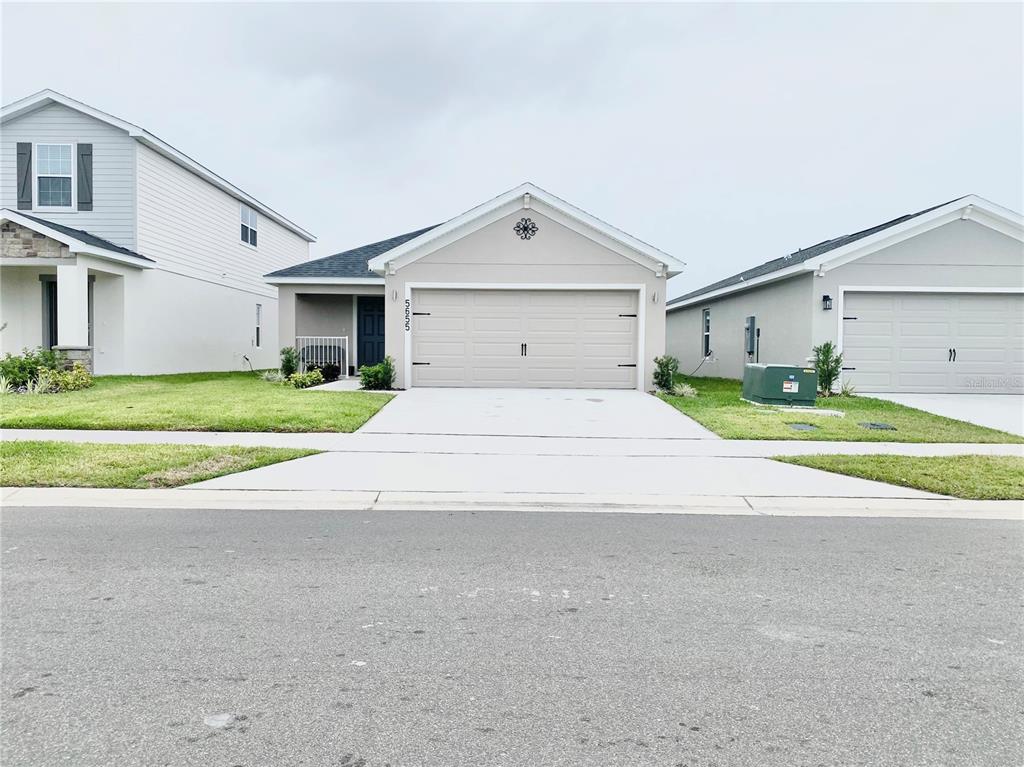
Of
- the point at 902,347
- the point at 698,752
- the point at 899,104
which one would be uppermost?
the point at 899,104

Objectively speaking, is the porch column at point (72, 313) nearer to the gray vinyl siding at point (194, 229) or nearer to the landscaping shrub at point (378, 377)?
the gray vinyl siding at point (194, 229)

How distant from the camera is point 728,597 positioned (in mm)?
4203

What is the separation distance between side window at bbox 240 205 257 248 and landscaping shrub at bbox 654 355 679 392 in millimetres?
17123

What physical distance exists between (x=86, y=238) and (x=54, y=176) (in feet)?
11.1

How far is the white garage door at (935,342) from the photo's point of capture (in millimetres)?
16953

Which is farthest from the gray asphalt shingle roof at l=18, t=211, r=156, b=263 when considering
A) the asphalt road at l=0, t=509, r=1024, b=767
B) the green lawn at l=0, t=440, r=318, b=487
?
the asphalt road at l=0, t=509, r=1024, b=767

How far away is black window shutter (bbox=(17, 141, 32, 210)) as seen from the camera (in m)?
18.6

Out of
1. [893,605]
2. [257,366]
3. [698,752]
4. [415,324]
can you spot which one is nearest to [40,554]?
[698,752]

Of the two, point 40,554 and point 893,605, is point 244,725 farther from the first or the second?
point 893,605

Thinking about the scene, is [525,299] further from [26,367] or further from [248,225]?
[248,225]

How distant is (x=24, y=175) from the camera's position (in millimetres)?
18641

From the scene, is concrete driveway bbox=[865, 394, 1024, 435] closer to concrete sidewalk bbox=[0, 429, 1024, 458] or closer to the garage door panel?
concrete sidewalk bbox=[0, 429, 1024, 458]

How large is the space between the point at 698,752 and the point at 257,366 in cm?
2708

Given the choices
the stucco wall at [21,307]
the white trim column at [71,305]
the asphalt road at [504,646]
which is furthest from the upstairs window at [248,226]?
the asphalt road at [504,646]
